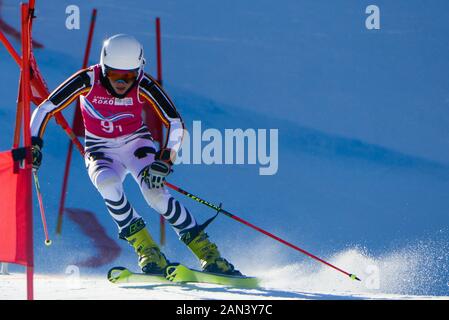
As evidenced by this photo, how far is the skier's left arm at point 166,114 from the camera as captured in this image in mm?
5266

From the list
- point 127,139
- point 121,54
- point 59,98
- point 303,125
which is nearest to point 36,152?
point 59,98

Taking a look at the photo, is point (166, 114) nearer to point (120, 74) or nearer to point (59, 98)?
point (120, 74)

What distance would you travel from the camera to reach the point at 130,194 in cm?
609

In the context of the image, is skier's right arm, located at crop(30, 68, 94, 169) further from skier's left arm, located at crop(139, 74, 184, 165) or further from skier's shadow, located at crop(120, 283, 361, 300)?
skier's shadow, located at crop(120, 283, 361, 300)

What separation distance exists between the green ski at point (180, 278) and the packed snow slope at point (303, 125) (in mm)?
676

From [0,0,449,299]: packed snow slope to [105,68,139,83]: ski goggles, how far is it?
0.84 meters

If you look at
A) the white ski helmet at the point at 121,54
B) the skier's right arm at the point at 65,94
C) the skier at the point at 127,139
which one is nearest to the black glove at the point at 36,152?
the skier at the point at 127,139

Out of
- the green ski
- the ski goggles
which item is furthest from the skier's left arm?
the green ski

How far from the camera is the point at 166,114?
532cm

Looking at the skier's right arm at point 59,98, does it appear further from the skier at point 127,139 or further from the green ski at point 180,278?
the green ski at point 180,278

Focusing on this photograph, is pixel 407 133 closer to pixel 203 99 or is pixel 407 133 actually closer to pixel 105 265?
pixel 203 99

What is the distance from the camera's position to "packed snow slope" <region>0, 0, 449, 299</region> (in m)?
5.99
